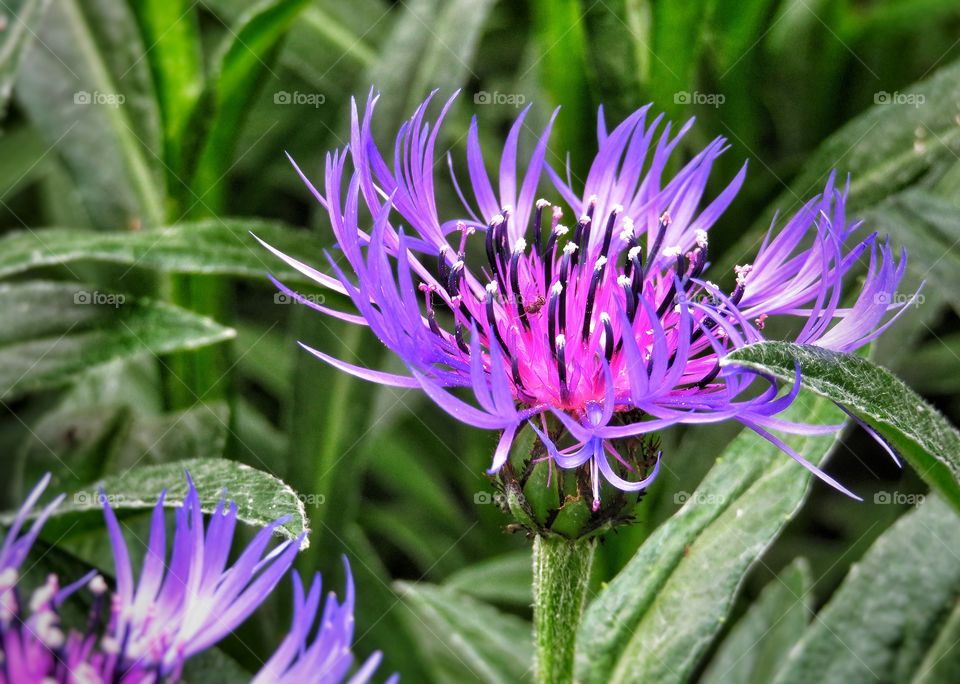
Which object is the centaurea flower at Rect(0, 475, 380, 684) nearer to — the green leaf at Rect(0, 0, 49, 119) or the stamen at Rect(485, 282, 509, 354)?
the stamen at Rect(485, 282, 509, 354)

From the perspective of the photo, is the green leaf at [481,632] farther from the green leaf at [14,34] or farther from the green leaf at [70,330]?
the green leaf at [14,34]

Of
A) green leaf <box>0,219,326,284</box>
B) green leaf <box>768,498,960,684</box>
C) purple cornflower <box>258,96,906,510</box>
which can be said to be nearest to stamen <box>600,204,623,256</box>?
purple cornflower <box>258,96,906,510</box>

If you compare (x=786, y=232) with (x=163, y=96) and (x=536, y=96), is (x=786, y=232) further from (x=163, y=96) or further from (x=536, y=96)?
(x=163, y=96)

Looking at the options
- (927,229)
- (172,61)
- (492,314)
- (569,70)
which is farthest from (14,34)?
(927,229)

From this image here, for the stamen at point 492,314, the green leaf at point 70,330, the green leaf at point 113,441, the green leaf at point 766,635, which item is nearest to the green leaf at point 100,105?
the green leaf at point 70,330

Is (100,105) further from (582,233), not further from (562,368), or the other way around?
(562,368)

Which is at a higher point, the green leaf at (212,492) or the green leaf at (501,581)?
the green leaf at (212,492)
